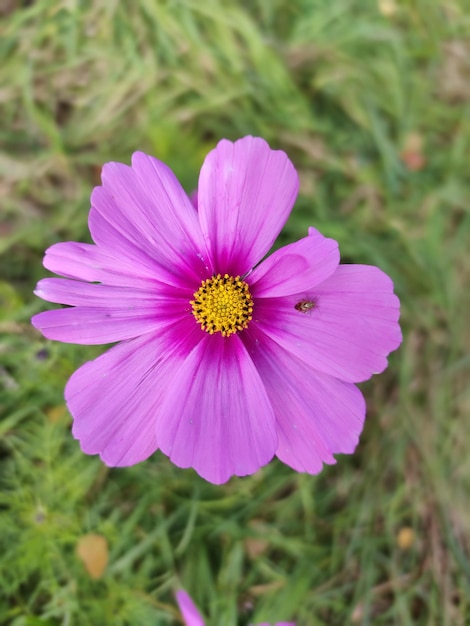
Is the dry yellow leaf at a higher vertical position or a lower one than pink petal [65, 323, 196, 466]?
lower

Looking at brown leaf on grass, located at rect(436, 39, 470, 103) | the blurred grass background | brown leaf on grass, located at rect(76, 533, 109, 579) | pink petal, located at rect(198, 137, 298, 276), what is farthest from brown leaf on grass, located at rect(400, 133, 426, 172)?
brown leaf on grass, located at rect(76, 533, 109, 579)

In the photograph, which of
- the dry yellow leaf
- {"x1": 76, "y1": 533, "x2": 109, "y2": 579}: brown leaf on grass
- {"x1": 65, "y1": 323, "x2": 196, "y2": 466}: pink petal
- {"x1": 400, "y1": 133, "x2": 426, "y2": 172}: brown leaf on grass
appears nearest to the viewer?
{"x1": 65, "y1": 323, "x2": 196, "y2": 466}: pink petal

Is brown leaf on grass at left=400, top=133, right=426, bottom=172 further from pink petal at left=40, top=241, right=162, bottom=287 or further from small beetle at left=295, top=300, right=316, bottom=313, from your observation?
pink petal at left=40, top=241, right=162, bottom=287

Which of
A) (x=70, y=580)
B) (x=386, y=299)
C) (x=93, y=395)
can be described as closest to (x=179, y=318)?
(x=93, y=395)

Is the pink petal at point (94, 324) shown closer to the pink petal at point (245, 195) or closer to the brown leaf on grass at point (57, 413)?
the pink petal at point (245, 195)

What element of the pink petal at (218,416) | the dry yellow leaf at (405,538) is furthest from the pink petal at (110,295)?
the dry yellow leaf at (405,538)

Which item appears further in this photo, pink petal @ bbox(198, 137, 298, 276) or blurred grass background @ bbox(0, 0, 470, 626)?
blurred grass background @ bbox(0, 0, 470, 626)
